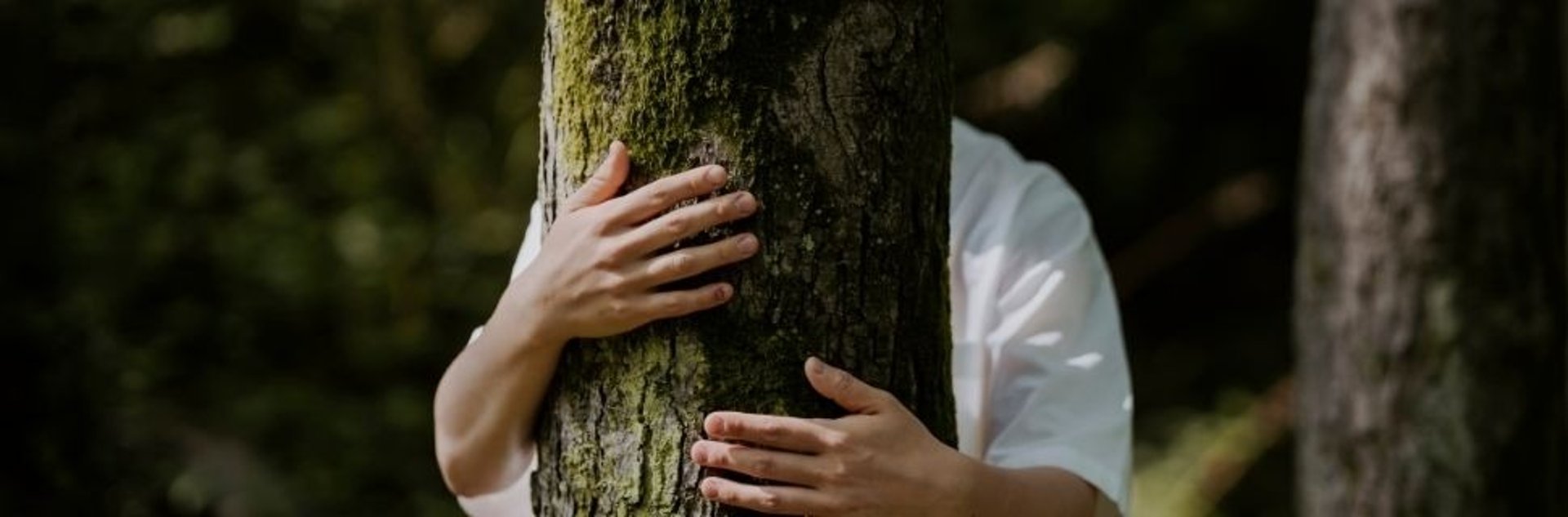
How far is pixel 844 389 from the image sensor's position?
155 cm

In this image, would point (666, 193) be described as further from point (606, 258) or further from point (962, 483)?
point (962, 483)

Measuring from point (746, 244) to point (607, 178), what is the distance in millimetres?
144

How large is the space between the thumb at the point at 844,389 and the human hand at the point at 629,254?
0.33ft

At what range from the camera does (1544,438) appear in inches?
140

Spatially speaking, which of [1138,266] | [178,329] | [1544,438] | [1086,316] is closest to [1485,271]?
[1544,438]

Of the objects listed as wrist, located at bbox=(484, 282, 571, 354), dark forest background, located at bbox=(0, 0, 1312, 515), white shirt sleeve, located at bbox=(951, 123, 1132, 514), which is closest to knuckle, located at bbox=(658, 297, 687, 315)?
wrist, located at bbox=(484, 282, 571, 354)

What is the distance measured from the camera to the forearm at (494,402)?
5.38ft

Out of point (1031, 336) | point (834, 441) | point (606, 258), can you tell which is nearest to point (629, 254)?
point (606, 258)

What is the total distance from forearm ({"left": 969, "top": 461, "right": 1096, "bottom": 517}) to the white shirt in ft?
0.06

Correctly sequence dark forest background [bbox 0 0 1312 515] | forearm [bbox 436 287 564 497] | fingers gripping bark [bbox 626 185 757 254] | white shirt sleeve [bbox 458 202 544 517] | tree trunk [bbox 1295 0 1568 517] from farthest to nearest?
dark forest background [bbox 0 0 1312 515] < tree trunk [bbox 1295 0 1568 517] < white shirt sleeve [bbox 458 202 544 517] < forearm [bbox 436 287 564 497] < fingers gripping bark [bbox 626 185 757 254]

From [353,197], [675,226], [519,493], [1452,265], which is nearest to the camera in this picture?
[675,226]

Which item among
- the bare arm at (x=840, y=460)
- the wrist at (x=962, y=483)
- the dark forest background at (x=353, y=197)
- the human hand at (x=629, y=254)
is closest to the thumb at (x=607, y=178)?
the human hand at (x=629, y=254)

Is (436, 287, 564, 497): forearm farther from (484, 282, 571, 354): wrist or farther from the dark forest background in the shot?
the dark forest background

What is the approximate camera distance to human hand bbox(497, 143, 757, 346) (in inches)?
59.6
